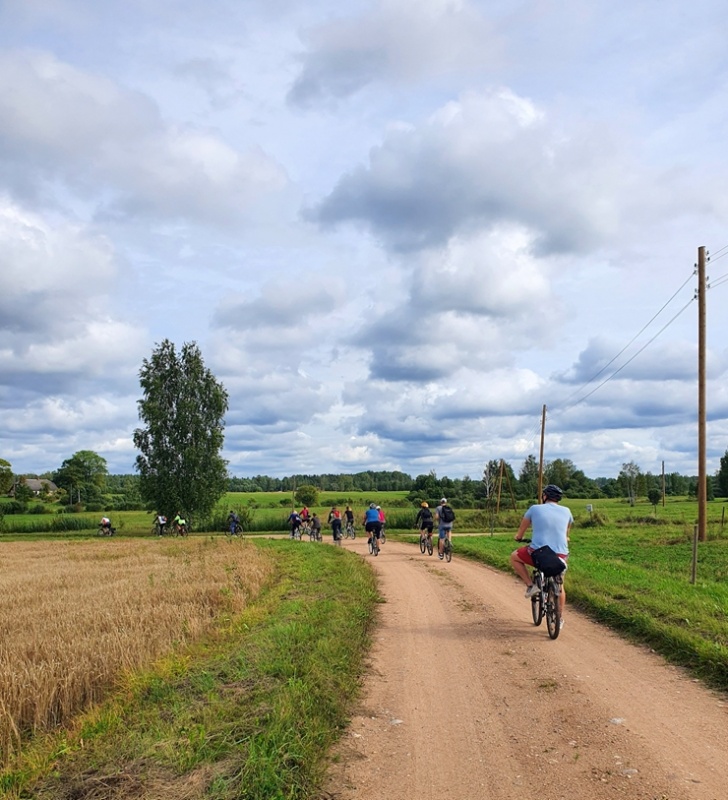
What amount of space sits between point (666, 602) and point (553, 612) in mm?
3373

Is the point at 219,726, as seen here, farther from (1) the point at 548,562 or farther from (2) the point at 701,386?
(2) the point at 701,386

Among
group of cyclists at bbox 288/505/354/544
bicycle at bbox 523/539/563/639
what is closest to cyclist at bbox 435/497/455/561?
group of cyclists at bbox 288/505/354/544

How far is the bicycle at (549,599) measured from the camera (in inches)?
370

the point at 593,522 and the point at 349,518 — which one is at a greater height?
the point at 349,518

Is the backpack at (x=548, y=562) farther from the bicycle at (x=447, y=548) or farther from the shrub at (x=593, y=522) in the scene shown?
the shrub at (x=593, y=522)

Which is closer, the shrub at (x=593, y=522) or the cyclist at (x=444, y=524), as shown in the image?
the cyclist at (x=444, y=524)

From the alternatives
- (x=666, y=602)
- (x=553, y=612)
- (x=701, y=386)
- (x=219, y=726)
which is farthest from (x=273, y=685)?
(x=701, y=386)

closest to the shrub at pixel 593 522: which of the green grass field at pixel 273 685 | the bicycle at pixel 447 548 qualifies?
the bicycle at pixel 447 548

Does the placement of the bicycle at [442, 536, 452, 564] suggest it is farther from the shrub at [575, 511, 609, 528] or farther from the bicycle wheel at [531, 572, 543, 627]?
the shrub at [575, 511, 609, 528]

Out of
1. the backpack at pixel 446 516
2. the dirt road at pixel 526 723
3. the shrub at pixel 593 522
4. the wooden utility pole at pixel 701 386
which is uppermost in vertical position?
the wooden utility pole at pixel 701 386

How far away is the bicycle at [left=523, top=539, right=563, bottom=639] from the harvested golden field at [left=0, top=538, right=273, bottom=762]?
5.24m

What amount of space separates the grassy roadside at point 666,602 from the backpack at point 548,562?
144 centimetres

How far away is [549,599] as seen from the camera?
9.56m

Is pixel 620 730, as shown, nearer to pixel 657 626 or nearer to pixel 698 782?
pixel 698 782
